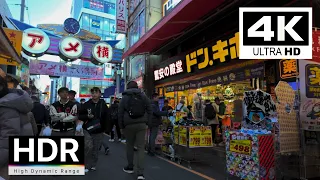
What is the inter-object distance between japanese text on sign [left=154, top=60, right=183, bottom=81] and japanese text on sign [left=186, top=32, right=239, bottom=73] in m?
0.86

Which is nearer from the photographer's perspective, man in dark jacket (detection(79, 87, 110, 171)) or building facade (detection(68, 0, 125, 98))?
man in dark jacket (detection(79, 87, 110, 171))

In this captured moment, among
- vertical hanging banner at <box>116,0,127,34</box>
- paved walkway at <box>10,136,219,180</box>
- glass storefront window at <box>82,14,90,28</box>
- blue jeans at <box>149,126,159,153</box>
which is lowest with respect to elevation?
paved walkway at <box>10,136,219,180</box>

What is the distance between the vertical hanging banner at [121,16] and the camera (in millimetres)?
21212

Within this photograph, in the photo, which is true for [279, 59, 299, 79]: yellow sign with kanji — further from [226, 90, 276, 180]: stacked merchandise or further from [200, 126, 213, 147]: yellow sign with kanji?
[226, 90, 276, 180]: stacked merchandise

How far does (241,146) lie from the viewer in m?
5.01

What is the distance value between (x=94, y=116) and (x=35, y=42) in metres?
10.9

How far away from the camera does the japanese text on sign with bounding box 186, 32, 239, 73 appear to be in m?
9.42

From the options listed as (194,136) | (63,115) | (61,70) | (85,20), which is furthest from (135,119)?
(85,20)

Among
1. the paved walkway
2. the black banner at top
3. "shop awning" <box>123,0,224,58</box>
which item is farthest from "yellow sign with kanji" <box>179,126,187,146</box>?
"shop awning" <box>123,0,224,58</box>

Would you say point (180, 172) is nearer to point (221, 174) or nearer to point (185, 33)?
point (221, 174)

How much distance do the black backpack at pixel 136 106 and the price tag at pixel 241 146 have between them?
183cm

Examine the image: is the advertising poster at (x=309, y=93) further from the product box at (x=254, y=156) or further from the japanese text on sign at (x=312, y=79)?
the product box at (x=254, y=156)

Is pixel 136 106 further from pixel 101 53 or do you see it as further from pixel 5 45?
pixel 101 53

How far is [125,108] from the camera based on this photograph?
18.2 feet
